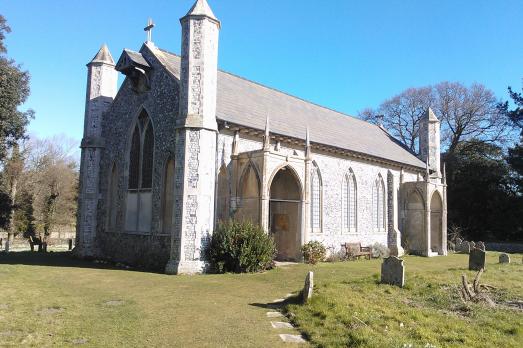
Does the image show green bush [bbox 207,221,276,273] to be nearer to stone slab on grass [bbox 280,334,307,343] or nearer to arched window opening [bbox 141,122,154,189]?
arched window opening [bbox 141,122,154,189]

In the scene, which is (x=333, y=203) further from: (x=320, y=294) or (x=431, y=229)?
(x=320, y=294)

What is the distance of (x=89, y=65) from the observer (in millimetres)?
21875

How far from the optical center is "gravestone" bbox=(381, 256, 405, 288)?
1116 centimetres

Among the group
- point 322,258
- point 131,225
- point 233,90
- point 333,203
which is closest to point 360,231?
point 333,203

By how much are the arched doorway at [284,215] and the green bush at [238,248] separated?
4.63 meters

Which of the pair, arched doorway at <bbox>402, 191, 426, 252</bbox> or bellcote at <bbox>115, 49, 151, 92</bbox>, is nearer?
bellcote at <bbox>115, 49, 151, 92</bbox>

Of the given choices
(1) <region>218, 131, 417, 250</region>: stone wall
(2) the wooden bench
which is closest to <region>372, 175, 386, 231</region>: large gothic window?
(1) <region>218, 131, 417, 250</region>: stone wall

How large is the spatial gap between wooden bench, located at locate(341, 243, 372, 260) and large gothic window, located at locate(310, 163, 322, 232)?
6.33ft

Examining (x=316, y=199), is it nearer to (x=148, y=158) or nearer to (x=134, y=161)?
(x=148, y=158)

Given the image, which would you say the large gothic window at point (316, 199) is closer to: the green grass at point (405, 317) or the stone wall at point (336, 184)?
the stone wall at point (336, 184)

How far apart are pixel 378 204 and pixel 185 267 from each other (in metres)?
15.2

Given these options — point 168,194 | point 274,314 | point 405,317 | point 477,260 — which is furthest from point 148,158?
point 405,317

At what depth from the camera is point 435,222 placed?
1142 inches

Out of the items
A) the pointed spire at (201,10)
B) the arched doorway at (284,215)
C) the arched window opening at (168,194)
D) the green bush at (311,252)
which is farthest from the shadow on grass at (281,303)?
the pointed spire at (201,10)
